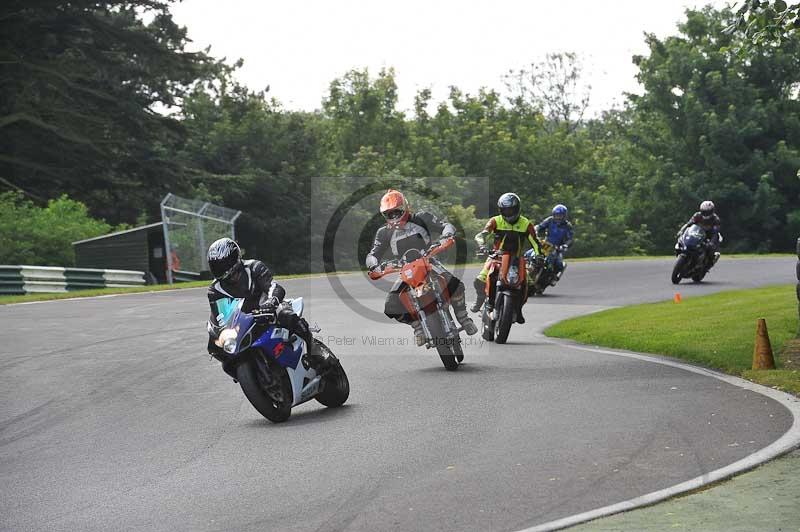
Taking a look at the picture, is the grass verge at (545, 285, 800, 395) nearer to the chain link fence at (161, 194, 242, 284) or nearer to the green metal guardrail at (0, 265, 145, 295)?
the chain link fence at (161, 194, 242, 284)

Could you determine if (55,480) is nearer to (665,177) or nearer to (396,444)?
(396,444)

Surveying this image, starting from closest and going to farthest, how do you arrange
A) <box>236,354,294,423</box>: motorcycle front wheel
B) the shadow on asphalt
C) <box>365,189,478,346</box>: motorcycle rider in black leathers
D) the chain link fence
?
<box>236,354,294,423</box>: motorcycle front wheel < the shadow on asphalt < <box>365,189,478,346</box>: motorcycle rider in black leathers < the chain link fence

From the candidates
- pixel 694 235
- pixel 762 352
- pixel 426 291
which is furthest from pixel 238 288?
pixel 694 235

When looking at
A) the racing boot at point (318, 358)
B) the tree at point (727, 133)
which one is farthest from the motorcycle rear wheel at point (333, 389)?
the tree at point (727, 133)

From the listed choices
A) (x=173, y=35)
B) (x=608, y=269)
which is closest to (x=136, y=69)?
(x=173, y=35)

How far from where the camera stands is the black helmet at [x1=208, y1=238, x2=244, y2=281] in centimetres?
1030

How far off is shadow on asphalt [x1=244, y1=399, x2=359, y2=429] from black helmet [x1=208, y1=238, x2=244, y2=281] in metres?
1.35

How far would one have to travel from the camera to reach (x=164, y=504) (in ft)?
25.1

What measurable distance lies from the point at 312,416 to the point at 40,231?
2913 centimetres

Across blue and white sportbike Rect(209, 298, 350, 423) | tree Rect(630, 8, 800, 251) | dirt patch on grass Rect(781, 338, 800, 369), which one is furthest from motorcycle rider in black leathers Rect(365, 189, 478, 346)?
tree Rect(630, 8, 800, 251)

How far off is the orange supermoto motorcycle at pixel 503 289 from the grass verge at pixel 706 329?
1.36m

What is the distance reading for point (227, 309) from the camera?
404 inches

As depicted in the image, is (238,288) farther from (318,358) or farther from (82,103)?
(82,103)

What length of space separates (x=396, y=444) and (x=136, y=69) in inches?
1547
